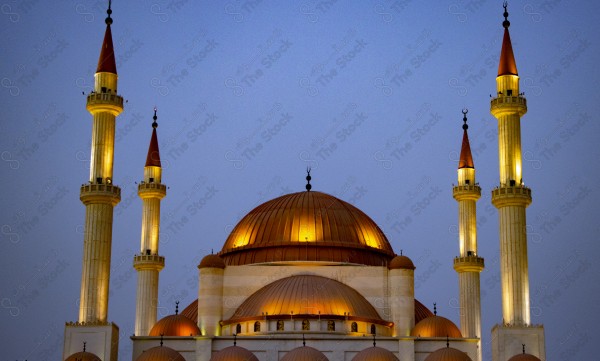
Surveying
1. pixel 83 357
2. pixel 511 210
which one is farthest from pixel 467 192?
pixel 83 357

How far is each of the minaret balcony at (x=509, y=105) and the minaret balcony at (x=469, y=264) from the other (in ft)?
26.7

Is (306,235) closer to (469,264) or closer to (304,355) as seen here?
(469,264)

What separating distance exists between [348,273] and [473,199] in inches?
305

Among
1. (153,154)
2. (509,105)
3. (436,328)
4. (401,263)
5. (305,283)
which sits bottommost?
(436,328)

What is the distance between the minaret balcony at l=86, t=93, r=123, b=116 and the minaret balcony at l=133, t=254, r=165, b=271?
27.1 feet

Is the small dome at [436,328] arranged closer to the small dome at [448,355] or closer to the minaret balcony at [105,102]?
the small dome at [448,355]

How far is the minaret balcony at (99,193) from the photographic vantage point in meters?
45.7

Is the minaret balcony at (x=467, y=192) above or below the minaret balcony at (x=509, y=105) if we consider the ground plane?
below

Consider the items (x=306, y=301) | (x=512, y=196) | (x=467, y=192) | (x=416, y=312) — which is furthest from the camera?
(x=467, y=192)

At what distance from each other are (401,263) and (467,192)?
21.5 feet

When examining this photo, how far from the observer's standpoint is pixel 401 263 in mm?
49188

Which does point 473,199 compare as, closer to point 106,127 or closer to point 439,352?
point 439,352

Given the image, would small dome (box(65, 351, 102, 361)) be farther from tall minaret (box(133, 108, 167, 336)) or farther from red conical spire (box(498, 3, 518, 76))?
red conical spire (box(498, 3, 518, 76))

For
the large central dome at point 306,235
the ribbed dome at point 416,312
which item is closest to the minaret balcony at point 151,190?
the large central dome at point 306,235
